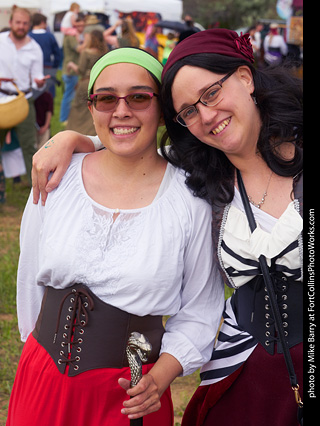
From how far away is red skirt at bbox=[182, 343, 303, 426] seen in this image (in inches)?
91.4

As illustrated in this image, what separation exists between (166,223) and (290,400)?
0.81 m

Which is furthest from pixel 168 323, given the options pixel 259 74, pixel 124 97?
pixel 259 74

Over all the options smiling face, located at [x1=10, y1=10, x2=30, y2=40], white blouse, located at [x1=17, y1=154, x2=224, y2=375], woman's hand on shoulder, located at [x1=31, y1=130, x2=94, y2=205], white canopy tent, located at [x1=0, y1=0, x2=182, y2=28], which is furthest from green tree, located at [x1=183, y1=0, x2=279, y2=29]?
white blouse, located at [x1=17, y1=154, x2=224, y2=375]

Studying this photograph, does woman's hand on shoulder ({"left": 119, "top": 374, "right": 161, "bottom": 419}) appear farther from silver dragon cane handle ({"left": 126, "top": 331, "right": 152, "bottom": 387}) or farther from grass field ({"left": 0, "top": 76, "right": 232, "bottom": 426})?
grass field ({"left": 0, "top": 76, "right": 232, "bottom": 426})

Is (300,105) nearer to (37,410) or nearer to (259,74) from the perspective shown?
(259,74)

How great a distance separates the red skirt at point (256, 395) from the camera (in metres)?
2.32

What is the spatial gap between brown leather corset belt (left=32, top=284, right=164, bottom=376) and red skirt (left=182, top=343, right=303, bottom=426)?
388mm

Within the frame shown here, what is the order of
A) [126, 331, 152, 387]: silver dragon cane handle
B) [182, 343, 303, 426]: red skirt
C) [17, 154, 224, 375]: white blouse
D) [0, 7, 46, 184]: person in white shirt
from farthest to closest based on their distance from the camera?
[0, 7, 46, 184]: person in white shirt, [182, 343, 303, 426]: red skirt, [17, 154, 224, 375]: white blouse, [126, 331, 152, 387]: silver dragon cane handle

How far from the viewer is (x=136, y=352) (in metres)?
2.13

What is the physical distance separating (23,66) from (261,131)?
6411 millimetres

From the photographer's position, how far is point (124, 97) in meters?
2.26

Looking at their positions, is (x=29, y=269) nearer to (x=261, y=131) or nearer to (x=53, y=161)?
(x=53, y=161)

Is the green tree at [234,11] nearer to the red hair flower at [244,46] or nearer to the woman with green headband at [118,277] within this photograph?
the red hair flower at [244,46]
